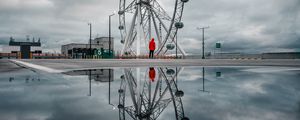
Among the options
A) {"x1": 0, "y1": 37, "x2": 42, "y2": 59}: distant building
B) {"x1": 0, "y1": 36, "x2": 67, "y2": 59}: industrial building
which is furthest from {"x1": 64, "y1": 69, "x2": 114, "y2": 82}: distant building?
{"x1": 0, "y1": 37, "x2": 42, "y2": 59}: distant building

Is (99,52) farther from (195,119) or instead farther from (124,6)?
(195,119)

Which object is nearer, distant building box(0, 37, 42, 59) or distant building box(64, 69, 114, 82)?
distant building box(64, 69, 114, 82)

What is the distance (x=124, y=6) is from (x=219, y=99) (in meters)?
44.9

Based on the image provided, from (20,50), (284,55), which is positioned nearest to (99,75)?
(284,55)

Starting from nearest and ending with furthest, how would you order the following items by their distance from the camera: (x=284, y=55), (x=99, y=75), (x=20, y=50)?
(x=99, y=75)
(x=284, y=55)
(x=20, y=50)

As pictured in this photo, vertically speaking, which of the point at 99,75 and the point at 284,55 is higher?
the point at 284,55

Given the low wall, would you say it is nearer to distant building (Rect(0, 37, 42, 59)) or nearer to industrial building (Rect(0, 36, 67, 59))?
industrial building (Rect(0, 36, 67, 59))

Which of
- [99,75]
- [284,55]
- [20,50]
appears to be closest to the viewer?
[99,75]

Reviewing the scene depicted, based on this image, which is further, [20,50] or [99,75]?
[20,50]

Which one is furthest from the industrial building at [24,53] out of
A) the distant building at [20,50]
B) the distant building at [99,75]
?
the distant building at [99,75]

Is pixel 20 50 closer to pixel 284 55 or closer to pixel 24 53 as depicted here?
pixel 24 53

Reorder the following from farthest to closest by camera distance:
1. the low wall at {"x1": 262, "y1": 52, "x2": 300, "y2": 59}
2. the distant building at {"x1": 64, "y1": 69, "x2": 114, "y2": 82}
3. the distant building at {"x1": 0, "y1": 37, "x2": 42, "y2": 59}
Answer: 1. the distant building at {"x1": 0, "y1": 37, "x2": 42, "y2": 59}
2. the low wall at {"x1": 262, "y1": 52, "x2": 300, "y2": 59}
3. the distant building at {"x1": 64, "y1": 69, "x2": 114, "y2": 82}

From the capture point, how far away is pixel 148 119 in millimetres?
2402

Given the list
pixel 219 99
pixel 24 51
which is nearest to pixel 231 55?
pixel 24 51
